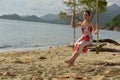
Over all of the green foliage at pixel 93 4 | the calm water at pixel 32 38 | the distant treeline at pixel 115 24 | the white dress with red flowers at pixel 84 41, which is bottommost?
the distant treeline at pixel 115 24

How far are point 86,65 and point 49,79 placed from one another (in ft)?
9.37

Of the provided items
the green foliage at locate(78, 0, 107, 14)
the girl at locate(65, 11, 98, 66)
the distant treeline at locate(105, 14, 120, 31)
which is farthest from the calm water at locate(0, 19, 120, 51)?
the distant treeline at locate(105, 14, 120, 31)

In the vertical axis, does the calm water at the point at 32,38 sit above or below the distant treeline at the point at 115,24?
above

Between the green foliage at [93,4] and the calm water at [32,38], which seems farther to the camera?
the calm water at [32,38]

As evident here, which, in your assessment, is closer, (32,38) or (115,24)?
(32,38)

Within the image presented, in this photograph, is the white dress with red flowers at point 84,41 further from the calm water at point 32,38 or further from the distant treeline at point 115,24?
the distant treeline at point 115,24

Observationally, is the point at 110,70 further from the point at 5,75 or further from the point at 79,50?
the point at 5,75

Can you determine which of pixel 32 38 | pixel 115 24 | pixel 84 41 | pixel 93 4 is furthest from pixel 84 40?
pixel 115 24

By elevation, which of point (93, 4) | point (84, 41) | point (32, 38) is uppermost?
point (93, 4)

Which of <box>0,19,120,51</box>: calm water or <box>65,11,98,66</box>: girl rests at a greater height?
<box>65,11,98,66</box>: girl

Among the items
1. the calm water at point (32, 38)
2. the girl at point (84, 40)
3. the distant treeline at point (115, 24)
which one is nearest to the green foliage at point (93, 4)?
the calm water at point (32, 38)

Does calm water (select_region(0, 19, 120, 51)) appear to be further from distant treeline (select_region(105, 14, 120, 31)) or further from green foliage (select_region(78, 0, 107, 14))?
distant treeline (select_region(105, 14, 120, 31))

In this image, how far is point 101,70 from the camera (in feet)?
38.0

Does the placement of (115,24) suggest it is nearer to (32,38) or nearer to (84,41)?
(32,38)
